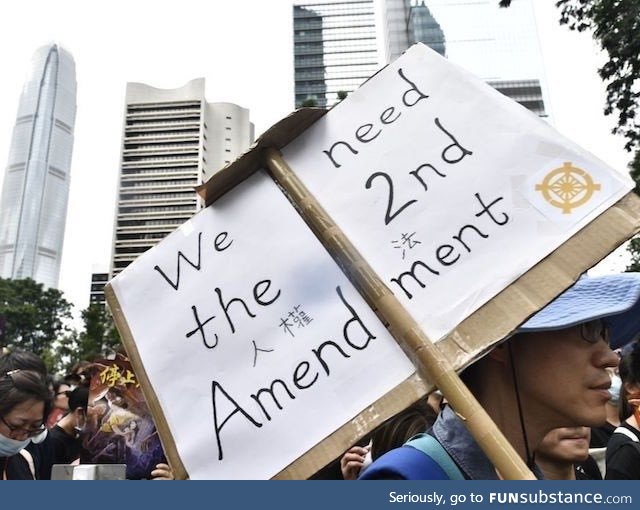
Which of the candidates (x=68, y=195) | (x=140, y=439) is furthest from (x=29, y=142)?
(x=140, y=439)

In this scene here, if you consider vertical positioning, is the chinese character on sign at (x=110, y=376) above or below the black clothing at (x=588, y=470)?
above

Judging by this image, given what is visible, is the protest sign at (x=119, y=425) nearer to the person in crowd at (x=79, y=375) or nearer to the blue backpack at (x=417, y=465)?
the person in crowd at (x=79, y=375)

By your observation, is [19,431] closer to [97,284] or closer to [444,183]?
[444,183]

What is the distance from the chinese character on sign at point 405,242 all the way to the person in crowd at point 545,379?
25 cm

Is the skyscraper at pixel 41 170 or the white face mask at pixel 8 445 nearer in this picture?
the white face mask at pixel 8 445

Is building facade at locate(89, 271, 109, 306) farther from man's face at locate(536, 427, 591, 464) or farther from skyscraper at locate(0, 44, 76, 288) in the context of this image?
man's face at locate(536, 427, 591, 464)

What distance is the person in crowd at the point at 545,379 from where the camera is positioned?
902 mm

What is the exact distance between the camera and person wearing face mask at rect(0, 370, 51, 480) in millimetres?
2078

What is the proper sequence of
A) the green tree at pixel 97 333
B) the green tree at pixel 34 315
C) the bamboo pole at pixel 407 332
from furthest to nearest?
the green tree at pixel 34 315, the green tree at pixel 97 333, the bamboo pole at pixel 407 332

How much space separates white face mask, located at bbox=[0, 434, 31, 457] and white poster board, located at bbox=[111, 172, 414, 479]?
1.43 meters

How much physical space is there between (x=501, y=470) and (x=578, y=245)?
407mm

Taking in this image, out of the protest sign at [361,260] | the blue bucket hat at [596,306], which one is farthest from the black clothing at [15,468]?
the blue bucket hat at [596,306]

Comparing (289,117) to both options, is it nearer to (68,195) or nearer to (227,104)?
(227,104)

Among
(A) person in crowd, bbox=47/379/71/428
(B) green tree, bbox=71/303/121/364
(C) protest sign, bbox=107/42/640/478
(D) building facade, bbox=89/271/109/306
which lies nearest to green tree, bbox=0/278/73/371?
(B) green tree, bbox=71/303/121/364
